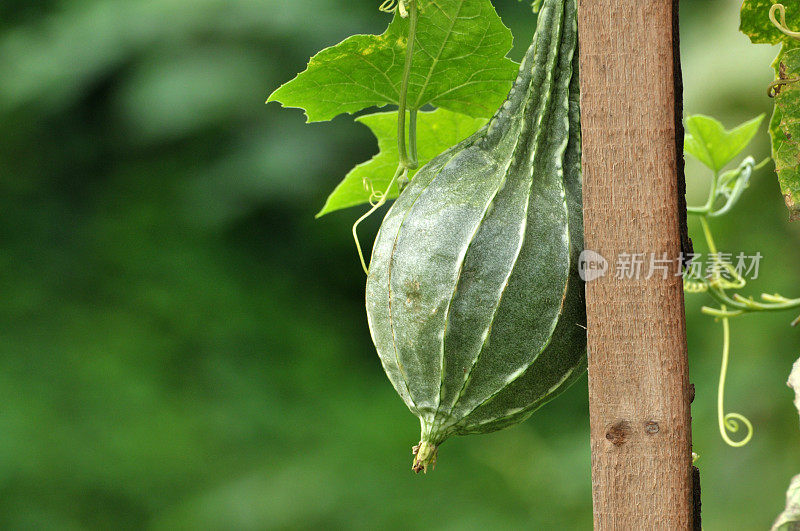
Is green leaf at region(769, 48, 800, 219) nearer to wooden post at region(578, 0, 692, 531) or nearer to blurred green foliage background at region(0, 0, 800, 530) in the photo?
wooden post at region(578, 0, 692, 531)

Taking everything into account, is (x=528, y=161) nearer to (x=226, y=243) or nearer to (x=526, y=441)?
(x=526, y=441)

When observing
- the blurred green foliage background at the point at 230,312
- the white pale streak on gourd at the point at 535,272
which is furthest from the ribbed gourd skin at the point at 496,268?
the blurred green foliage background at the point at 230,312

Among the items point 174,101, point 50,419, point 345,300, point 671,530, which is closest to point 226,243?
point 345,300

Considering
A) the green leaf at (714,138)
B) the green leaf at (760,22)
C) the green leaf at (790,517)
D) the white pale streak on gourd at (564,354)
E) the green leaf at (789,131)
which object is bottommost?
the green leaf at (790,517)

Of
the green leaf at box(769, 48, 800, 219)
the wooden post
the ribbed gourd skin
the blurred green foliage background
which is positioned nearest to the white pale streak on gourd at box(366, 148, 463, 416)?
the ribbed gourd skin

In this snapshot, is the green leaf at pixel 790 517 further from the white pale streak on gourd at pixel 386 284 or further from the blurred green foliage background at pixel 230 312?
the blurred green foliage background at pixel 230 312
